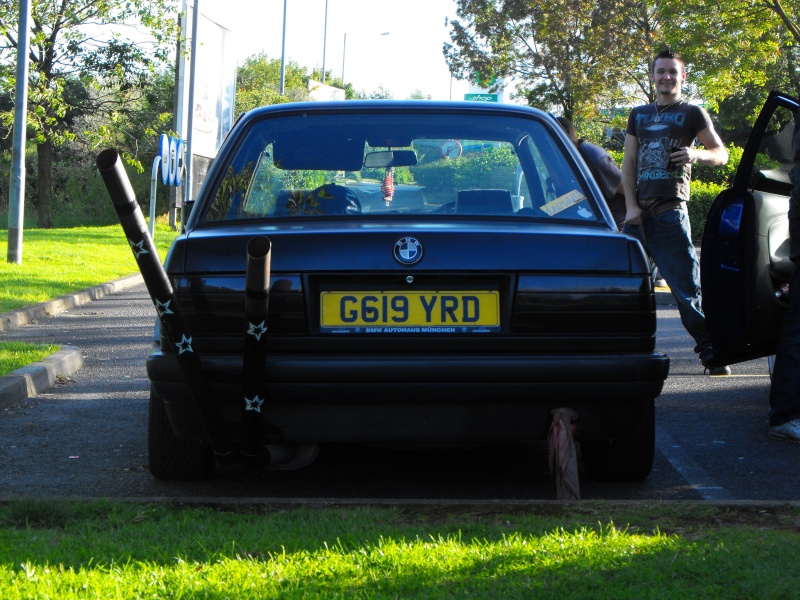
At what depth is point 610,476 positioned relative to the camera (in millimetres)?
4699

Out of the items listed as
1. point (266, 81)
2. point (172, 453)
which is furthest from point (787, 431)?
point (266, 81)

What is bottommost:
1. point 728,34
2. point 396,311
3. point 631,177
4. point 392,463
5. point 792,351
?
point 392,463

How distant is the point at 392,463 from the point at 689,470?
1.28 metres

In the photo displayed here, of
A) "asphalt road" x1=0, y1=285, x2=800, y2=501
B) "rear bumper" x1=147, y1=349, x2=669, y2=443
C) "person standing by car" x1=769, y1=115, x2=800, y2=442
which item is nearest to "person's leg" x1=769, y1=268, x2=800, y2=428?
"person standing by car" x1=769, y1=115, x2=800, y2=442

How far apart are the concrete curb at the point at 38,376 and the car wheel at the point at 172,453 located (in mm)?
2134

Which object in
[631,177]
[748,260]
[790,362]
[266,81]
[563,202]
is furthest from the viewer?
[266,81]

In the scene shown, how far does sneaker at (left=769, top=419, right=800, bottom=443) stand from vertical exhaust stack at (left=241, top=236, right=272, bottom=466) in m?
2.80

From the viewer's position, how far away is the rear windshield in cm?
442

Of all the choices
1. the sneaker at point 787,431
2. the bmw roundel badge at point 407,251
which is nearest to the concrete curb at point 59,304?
the sneaker at point 787,431

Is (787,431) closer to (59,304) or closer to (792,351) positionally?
(792,351)

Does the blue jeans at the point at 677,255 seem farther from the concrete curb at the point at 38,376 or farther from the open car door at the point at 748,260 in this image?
the concrete curb at the point at 38,376

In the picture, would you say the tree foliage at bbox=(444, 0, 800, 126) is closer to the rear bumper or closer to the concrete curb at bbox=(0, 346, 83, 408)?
the concrete curb at bbox=(0, 346, 83, 408)

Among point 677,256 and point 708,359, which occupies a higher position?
point 677,256

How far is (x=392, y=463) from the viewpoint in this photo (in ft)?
16.8
